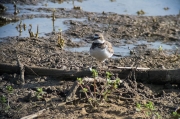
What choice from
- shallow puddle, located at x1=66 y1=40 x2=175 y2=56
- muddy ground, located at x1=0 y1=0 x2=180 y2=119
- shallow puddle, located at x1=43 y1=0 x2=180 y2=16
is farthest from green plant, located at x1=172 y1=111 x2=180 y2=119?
shallow puddle, located at x1=43 y1=0 x2=180 y2=16

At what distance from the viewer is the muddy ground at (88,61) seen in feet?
21.5

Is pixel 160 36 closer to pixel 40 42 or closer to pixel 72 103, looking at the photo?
pixel 40 42

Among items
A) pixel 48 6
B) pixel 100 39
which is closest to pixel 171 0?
pixel 48 6

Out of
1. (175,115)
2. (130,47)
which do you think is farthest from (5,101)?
(130,47)

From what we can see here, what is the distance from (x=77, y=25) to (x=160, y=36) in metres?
Result: 2.54

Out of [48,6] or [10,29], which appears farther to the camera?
[48,6]

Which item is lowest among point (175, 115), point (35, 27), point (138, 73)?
point (175, 115)

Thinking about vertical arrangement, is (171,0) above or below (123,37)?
above

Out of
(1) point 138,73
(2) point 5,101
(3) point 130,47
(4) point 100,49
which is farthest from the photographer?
(3) point 130,47

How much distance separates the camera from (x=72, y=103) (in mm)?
6723

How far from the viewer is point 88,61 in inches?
371

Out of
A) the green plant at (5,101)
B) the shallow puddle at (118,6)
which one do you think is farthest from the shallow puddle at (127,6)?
the green plant at (5,101)

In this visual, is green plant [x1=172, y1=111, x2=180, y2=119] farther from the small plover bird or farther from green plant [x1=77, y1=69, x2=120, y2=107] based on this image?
the small plover bird

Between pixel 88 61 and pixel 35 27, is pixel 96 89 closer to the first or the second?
pixel 88 61
